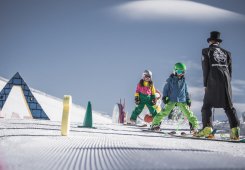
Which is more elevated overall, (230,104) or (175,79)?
(175,79)

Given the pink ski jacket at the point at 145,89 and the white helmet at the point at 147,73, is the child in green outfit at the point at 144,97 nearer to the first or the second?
the pink ski jacket at the point at 145,89

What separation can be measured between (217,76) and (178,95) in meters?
1.75

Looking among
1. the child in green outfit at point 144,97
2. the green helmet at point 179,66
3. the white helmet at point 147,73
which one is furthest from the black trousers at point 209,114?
the white helmet at point 147,73

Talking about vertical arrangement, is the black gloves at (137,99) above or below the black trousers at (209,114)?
above

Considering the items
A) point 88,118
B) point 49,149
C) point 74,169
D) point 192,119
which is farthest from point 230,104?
point 74,169

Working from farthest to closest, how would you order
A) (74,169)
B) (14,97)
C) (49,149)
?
(14,97)
(49,149)
(74,169)

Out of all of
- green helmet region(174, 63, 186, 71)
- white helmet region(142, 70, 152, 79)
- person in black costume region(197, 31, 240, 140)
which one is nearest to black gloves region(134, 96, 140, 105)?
white helmet region(142, 70, 152, 79)

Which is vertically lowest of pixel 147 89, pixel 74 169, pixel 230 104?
pixel 74 169

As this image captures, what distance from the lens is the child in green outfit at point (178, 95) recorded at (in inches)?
330

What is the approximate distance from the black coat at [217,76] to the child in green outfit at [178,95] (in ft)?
4.99

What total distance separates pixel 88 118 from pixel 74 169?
623cm

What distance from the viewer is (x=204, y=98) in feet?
22.8

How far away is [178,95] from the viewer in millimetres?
8414

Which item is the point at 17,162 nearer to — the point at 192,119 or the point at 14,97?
the point at 192,119
